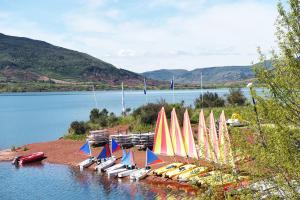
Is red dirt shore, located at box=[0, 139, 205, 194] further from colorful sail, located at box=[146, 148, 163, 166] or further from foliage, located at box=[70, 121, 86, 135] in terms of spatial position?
foliage, located at box=[70, 121, 86, 135]

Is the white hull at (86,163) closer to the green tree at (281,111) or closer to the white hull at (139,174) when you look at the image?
the white hull at (139,174)

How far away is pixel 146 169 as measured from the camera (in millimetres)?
35219

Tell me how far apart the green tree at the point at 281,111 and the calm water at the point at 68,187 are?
16.5 metres

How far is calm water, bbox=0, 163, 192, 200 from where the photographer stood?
30.8 meters

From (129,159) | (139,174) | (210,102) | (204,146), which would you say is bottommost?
(139,174)

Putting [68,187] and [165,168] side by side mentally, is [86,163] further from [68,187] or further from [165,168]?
[165,168]

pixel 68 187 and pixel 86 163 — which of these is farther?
pixel 86 163

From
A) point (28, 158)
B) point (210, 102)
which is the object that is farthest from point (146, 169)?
point (210, 102)

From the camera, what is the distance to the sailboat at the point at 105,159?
38562 mm

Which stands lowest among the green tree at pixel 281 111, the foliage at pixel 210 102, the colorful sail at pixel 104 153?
the colorful sail at pixel 104 153

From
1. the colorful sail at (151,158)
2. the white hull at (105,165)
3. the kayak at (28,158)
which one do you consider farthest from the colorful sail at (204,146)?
the kayak at (28,158)

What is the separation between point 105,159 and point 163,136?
22.7ft

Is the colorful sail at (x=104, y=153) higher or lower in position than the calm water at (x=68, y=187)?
higher

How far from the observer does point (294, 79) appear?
41.3 ft
